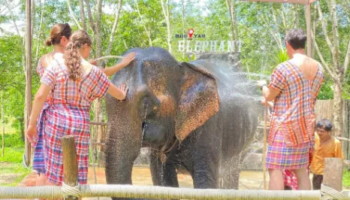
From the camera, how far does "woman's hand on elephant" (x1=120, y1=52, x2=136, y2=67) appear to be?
13.2 ft

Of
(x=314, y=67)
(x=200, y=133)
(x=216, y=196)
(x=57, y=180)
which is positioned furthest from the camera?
(x=200, y=133)

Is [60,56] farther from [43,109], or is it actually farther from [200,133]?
[200,133]

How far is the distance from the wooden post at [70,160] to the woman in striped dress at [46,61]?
69 cm

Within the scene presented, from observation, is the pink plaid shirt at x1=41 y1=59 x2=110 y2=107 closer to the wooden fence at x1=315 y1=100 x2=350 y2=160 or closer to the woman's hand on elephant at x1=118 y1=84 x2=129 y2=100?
the woman's hand on elephant at x1=118 y1=84 x2=129 y2=100

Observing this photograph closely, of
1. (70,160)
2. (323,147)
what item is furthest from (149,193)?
(323,147)

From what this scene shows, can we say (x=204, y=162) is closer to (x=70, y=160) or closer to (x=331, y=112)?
(x=70, y=160)

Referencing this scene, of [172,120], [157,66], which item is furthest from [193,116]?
[157,66]

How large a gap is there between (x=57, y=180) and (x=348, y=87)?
1431 cm

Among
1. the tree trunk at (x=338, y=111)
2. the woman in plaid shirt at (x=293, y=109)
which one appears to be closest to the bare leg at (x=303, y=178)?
the woman in plaid shirt at (x=293, y=109)

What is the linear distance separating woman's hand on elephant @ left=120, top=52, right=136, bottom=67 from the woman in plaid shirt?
1.10 m

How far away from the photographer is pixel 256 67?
22125 mm

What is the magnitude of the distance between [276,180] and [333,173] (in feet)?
2.84

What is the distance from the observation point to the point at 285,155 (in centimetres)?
364

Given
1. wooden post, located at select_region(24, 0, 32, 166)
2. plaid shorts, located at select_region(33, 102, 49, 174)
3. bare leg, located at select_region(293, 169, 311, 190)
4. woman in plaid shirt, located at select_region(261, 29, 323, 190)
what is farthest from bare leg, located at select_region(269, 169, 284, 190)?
wooden post, located at select_region(24, 0, 32, 166)
